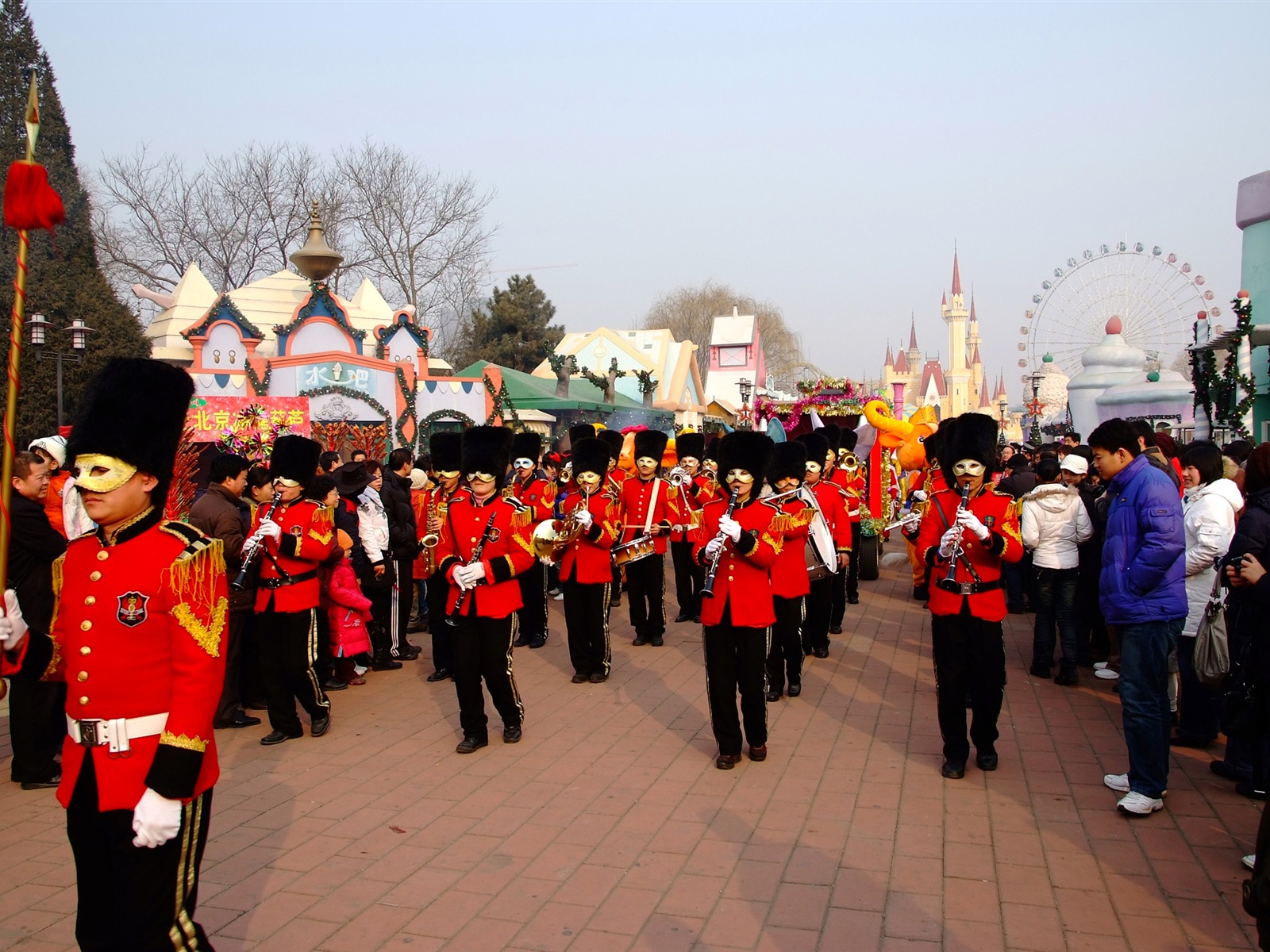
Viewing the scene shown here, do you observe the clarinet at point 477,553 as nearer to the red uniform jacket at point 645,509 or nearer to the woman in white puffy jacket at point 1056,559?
the red uniform jacket at point 645,509

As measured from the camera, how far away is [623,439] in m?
12.3

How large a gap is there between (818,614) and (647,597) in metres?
1.80

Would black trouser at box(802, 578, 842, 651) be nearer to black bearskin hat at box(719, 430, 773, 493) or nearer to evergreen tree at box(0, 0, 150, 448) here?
black bearskin hat at box(719, 430, 773, 493)

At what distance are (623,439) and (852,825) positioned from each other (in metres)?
7.41

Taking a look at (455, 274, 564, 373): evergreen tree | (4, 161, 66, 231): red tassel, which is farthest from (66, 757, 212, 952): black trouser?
(455, 274, 564, 373): evergreen tree

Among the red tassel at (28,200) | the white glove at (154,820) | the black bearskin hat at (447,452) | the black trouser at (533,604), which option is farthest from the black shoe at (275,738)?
the red tassel at (28,200)

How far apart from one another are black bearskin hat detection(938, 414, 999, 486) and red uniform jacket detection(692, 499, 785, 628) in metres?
1.13

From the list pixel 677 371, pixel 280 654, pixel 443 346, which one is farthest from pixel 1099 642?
pixel 443 346

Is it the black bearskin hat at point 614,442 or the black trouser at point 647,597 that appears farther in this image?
the black bearskin hat at point 614,442

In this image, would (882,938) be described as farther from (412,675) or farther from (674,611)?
(674,611)

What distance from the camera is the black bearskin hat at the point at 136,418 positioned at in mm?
3178

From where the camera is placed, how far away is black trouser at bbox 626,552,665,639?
10.2 metres

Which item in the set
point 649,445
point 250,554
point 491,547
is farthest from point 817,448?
point 250,554

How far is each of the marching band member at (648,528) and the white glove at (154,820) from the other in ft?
23.7
